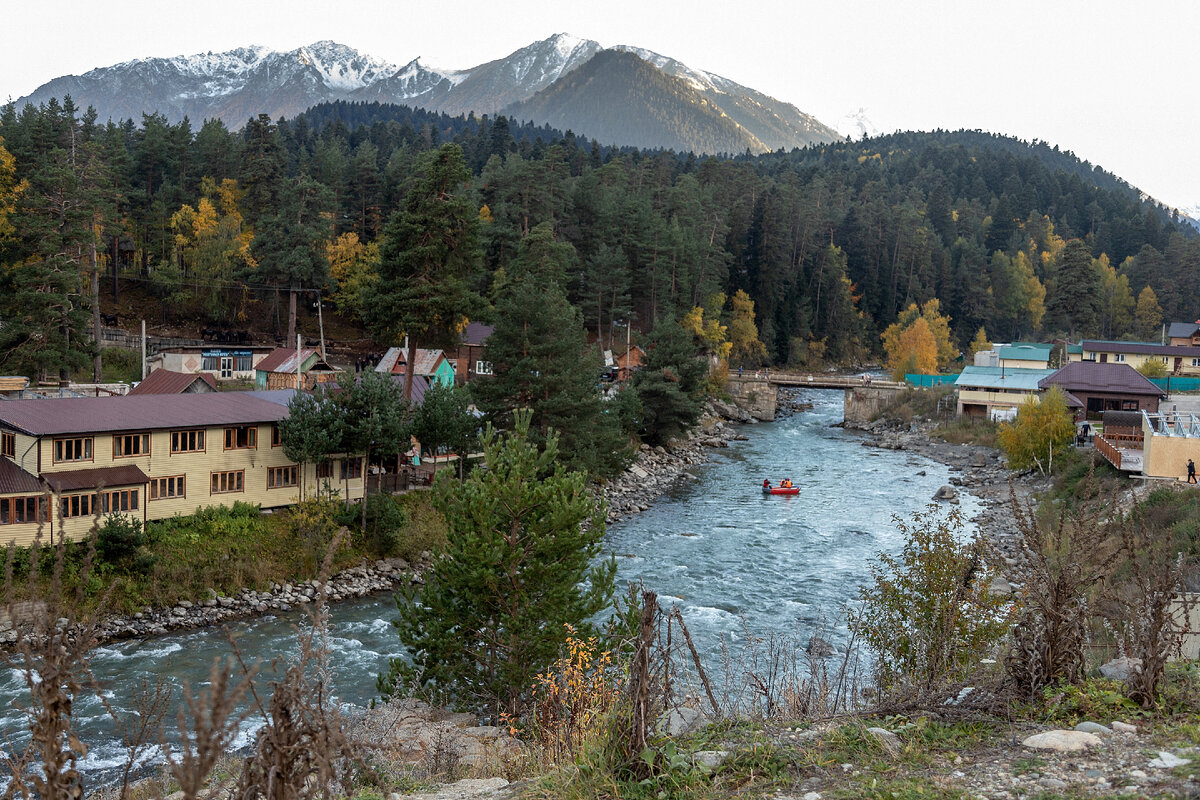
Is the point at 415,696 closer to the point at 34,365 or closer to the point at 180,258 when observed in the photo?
the point at 34,365

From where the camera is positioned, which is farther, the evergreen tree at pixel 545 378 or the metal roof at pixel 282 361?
the metal roof at pixel 282 361

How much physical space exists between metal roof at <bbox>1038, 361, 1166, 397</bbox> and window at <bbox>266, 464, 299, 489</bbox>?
143 ft

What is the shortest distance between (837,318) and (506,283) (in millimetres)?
55261

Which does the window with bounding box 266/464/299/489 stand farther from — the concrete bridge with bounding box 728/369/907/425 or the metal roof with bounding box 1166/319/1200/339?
the metal roof with bounding box 1166/319/1200/339

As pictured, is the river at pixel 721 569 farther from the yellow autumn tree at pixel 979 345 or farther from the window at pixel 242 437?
the yellow autumn tree at pixel 979 345

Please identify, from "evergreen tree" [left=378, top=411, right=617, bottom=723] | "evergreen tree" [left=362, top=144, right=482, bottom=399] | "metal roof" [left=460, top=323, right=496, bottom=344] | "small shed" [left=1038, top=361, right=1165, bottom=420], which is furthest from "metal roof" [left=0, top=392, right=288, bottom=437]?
"small shed" [left=1038, top=361, right=1165, bottom=420]

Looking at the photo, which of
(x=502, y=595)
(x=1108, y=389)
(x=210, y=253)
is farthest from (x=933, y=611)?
(x=210, y=253)

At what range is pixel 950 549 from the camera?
15734mm

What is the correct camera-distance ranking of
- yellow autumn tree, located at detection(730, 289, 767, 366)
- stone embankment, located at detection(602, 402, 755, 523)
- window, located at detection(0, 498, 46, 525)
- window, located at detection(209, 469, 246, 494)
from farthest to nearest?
yellow autumn tree, located at detection(730, 289, 767, 366)
stone embankment, located at detection(602, 402, 755, 523)
window, located at detection(209, 469, 246, 494)
window, located at detection(0, 498, 46, 525)

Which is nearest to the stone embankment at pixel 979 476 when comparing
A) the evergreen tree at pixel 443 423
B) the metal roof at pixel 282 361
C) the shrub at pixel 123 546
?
the evergreen tree at pixel 443 423

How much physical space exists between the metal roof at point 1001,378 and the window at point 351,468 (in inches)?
1832

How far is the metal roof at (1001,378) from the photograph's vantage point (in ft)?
196

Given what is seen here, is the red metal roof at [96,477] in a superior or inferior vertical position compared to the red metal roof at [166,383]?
inferior

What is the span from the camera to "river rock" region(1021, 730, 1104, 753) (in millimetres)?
6328
